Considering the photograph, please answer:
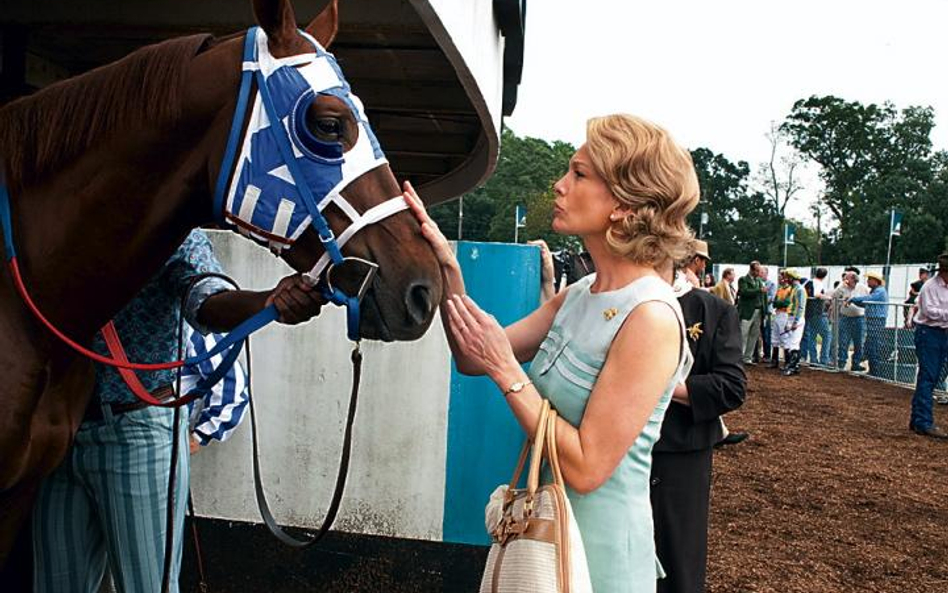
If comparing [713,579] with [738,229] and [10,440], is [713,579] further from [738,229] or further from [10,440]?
[738,229]

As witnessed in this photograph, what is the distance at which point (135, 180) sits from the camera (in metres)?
1.98

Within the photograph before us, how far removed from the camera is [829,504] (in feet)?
22.9

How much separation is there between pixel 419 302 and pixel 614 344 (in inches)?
18.8

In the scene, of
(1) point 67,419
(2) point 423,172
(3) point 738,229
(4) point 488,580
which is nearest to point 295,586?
(1) point 67,419

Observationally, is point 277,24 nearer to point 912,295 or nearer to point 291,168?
point 291,168

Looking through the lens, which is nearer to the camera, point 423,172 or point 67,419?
point 67,419

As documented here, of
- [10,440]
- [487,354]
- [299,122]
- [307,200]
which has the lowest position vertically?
[10,440]

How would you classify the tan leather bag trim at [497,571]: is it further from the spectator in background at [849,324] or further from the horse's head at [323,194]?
the spectator in background at [849,324]

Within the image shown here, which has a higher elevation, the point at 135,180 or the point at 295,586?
the point at 135,180

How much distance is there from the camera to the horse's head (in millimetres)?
1889

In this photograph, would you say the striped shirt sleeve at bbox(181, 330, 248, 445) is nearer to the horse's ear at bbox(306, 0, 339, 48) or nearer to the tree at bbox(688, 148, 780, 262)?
the horse's ear at bbox(306, 0, 339, 48)

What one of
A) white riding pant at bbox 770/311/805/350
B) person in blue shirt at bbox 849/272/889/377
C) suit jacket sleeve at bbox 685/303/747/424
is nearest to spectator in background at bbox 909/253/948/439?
person in blue shirt at bbox 849/272/889/377

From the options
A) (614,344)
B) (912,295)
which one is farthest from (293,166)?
(912,295)

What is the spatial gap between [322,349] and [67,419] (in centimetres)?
190
